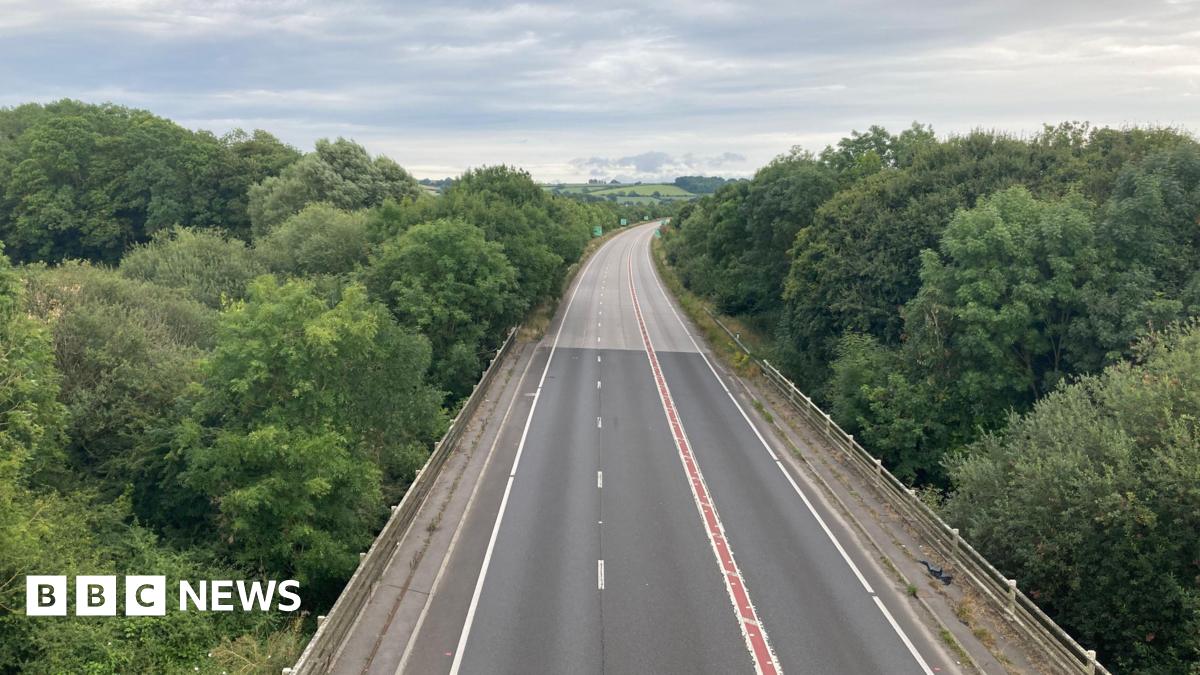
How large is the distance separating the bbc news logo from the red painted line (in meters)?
11.2

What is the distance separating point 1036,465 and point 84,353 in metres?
31.1

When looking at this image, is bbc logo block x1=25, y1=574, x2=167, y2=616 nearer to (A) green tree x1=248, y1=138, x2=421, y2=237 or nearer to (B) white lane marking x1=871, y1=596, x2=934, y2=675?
(B) white lane marking x1=871, y1=596, x2=934, y2=675

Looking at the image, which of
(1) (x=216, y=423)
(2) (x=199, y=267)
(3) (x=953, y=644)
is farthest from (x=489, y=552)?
(2) (x=199, y=267)

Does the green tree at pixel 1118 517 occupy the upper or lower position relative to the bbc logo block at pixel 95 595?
upper

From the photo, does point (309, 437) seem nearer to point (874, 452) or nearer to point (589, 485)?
point (589, 485)

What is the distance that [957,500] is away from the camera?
22344mm

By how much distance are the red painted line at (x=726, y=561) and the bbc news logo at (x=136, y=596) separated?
11.2m

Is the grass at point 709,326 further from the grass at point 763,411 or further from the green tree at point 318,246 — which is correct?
the green tree at point 318,246

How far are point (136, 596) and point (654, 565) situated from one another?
13.0 meters

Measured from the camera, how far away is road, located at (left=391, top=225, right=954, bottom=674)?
1552 cm

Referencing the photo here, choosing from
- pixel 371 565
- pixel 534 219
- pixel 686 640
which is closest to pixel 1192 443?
pixel 686 640

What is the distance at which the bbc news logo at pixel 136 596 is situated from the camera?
52.6ft

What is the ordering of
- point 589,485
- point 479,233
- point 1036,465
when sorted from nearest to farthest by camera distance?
point 1036,465 → point 589,485 → point 479,233

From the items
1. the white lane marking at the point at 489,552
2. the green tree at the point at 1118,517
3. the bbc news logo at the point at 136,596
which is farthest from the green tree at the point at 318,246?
the green tree at the point at 1118,517
